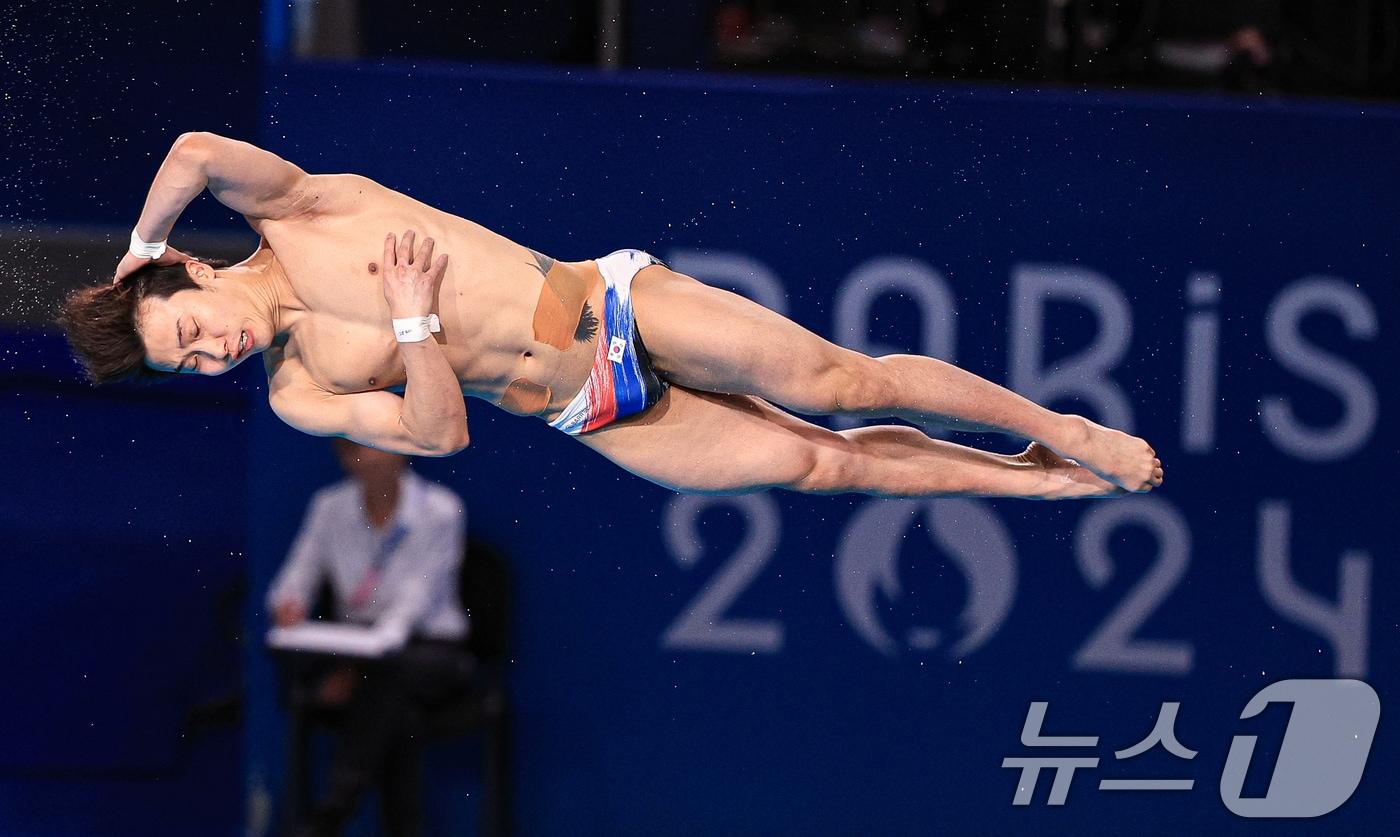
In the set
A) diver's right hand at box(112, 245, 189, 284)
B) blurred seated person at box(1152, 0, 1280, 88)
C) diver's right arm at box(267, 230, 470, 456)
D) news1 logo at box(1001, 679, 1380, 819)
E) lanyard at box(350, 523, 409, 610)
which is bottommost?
news1 logo at box(1001, 679, 1380, 819)

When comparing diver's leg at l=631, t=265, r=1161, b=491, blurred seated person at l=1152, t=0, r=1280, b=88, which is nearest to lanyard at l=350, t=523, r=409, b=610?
diver's leg at l=631, t=265, r=1161, b=491

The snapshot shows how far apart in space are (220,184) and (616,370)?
968mm

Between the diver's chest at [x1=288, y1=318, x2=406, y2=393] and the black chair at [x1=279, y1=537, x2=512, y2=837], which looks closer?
the diver's chest at [x1=288, y1=318, x2=406, y2=393]

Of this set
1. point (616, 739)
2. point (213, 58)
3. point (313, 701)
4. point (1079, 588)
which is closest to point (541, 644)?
point (616, 739)

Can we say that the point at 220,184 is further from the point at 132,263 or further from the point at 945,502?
the point at 945,502

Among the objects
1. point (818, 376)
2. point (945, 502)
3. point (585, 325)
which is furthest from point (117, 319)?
point (945, 502)

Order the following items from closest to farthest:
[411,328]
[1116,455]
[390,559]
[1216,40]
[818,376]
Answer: [411,328], [818,376], [1116,455], [390,559], [1216,40]

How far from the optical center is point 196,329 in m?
3.43

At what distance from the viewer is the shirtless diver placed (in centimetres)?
344

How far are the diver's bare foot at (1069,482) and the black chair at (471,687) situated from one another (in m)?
2.15

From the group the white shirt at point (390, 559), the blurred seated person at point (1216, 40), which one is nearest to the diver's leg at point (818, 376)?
the white shirt at point (390, 559)

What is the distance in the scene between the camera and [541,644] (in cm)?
552

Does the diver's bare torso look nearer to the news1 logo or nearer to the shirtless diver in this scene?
the shirtless diver

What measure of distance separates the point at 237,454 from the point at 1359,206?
4.00 meters
